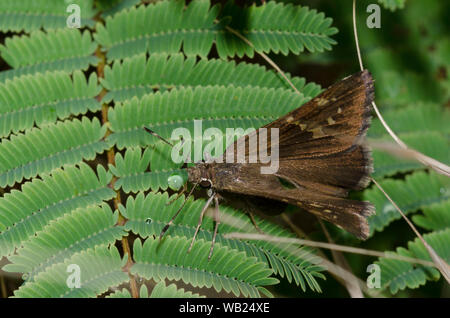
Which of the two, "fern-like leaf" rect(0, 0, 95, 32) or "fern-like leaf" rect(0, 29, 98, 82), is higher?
"fern-like leaf" rect(0, 0, 95, 32)

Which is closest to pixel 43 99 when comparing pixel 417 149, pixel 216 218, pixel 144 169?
pixel 144 169

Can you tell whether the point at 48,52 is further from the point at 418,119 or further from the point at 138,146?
the point at 418,119

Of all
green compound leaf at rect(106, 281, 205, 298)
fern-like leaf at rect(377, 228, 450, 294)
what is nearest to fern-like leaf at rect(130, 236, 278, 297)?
green compound leaf at rect(106, 281, 205, 298)

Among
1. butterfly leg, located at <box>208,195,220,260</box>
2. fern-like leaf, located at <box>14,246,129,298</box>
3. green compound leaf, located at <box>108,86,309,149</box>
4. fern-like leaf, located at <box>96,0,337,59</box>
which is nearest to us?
fern-like leaf, located at <box>14,246,129,298</box>

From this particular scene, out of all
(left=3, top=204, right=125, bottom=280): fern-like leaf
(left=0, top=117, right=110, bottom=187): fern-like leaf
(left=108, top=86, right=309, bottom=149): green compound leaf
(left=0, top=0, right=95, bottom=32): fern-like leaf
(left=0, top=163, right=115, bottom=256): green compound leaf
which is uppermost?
(left=0, top=0, right=95, bottom=32): fern-like leaf

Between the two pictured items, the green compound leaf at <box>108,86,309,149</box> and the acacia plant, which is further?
the green compound leaf at <box>108,86,309,149</box>

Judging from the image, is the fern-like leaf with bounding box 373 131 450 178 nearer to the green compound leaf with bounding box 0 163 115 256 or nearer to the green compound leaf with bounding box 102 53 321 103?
the green compound leaf with bounding box 102 53 321 103

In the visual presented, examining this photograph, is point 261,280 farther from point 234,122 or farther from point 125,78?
point 125,78

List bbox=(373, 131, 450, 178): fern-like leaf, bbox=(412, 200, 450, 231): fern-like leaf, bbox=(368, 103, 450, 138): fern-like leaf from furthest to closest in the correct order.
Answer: bbox=(368, 103, 450, 138): fern-like leaf < bbox=(373, 131, 450, 178): fern-like leaf < bbox=(412, 200, 450, 231): fern-like leaf
